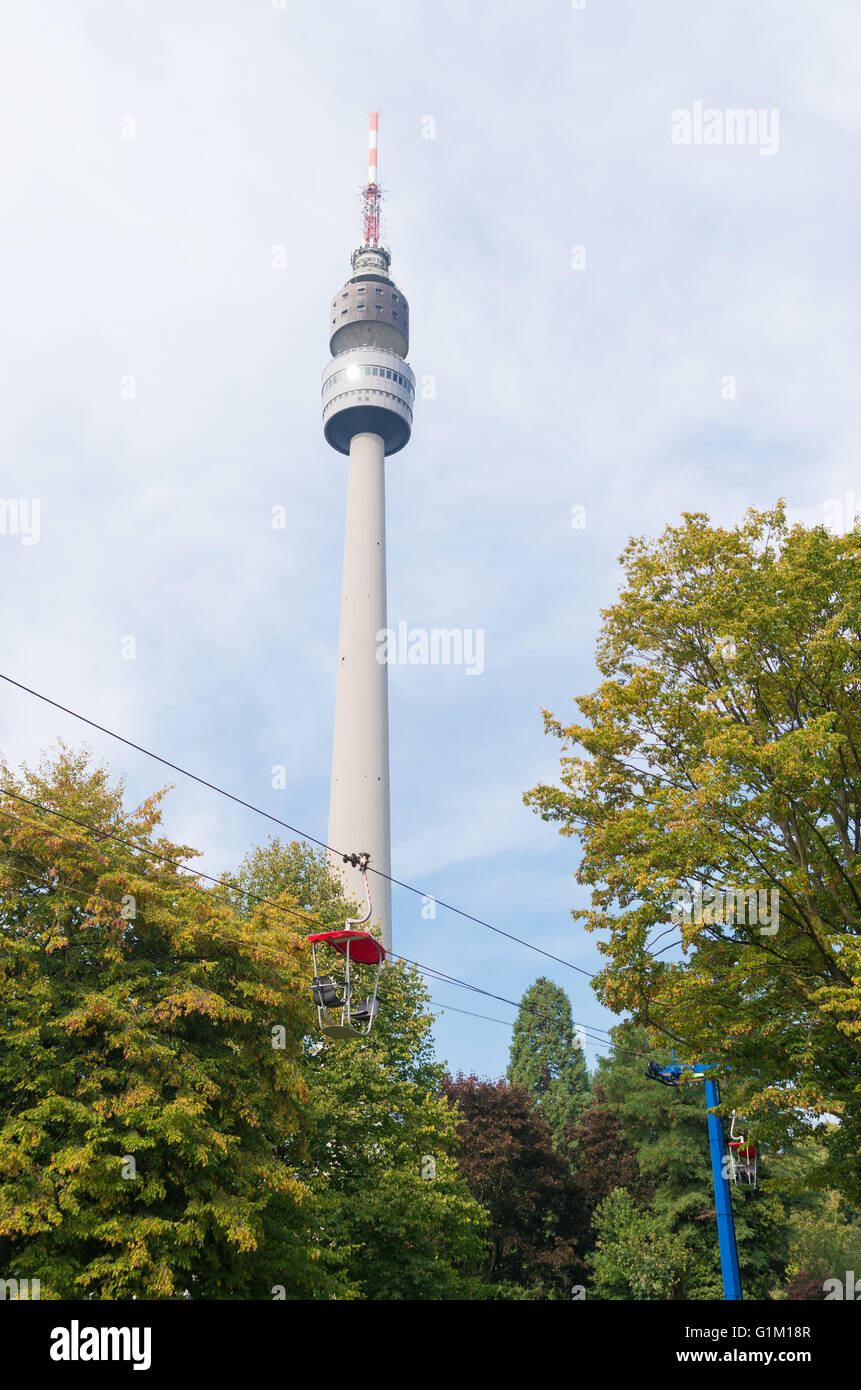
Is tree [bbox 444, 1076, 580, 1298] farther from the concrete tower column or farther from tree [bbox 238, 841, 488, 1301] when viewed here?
the concrete tower column

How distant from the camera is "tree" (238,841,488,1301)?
2614cm

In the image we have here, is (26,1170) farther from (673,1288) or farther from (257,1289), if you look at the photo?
(673,1288)

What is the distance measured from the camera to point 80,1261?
711 inches

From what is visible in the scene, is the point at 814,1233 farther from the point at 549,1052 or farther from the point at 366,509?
the point at 366,509

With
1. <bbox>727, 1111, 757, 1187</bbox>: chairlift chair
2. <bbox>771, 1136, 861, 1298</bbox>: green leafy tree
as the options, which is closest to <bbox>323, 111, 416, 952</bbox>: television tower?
<bbox>771, 1136, 861, 1298</bbox>: green leafy tree

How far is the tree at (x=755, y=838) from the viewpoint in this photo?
18.1 m

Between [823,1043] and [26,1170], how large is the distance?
13.9 metres

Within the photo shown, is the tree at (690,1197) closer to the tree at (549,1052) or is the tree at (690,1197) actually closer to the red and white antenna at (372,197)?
the tree at (549,1052)

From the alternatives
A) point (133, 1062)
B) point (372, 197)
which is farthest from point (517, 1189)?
point (372, 197)

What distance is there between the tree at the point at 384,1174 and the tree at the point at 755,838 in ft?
27.4

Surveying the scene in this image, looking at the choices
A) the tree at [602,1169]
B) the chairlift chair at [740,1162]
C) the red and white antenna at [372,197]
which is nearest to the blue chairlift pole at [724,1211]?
the chairlift chair at [740,1162]

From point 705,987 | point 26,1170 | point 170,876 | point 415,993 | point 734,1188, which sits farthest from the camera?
point 734,1188

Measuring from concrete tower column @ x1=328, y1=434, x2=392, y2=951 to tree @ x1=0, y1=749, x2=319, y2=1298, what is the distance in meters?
39.6

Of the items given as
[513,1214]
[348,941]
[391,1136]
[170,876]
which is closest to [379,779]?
[513,1214]
